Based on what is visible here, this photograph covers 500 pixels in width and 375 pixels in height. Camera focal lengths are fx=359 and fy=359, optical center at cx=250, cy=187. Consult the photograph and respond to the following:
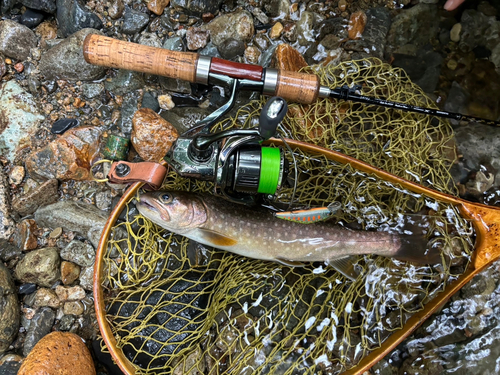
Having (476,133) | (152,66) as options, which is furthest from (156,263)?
(476,133)

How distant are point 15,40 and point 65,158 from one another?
127 centimetres

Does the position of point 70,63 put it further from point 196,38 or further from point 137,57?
point 196,38

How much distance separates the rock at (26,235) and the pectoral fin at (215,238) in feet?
5.48

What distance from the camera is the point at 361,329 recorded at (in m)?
3.07

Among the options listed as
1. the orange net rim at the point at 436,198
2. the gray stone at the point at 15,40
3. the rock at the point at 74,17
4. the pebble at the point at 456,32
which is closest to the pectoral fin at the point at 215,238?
the orange net rim at the point at 436,198

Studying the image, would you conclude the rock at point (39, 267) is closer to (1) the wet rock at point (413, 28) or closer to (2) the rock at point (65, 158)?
(2) the rock at point (65, 158)

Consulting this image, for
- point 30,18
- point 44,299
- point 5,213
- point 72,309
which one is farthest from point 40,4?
point 72,309

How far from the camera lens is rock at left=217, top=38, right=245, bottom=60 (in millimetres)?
3464

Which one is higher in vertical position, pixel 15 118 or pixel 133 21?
pixel 133 21

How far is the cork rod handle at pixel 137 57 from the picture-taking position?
2.67 meters

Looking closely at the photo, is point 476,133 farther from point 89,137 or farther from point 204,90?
point 89,137

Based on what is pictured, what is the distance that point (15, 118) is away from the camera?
132 inches

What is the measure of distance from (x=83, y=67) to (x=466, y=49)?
380cm

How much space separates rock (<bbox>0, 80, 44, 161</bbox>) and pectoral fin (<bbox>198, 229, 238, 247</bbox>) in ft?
6.49
